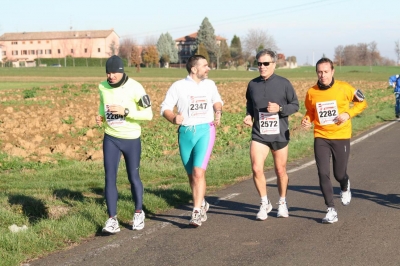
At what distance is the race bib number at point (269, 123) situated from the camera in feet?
27.1

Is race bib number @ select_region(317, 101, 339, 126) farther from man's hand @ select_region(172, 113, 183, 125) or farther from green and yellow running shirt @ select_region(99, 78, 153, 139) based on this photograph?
green and yellow running shirt @ select_region(99, 78, 153, 139)

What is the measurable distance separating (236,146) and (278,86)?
9.25 metres

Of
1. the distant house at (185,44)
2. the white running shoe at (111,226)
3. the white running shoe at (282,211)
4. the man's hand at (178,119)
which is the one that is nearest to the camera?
the white running shoe at (111,226)

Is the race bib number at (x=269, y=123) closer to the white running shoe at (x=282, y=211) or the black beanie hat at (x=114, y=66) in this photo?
the white running shoe at (x=282, y=211)

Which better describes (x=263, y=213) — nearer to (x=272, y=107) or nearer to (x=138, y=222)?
(x=272, y=107)

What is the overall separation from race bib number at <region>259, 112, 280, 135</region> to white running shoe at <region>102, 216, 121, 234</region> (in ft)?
6.58

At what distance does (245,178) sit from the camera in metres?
12.1

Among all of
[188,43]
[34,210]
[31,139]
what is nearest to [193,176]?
[34,210]

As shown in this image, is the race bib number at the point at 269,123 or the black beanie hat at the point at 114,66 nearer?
the black beanie hat at the point at 114,66

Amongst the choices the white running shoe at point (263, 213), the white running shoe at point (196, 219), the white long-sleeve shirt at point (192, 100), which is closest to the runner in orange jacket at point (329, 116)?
the white running shoe at point (263, 213)

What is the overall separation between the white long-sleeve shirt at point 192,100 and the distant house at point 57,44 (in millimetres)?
162966

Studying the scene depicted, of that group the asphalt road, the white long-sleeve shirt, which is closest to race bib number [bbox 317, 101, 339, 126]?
the asphalt road

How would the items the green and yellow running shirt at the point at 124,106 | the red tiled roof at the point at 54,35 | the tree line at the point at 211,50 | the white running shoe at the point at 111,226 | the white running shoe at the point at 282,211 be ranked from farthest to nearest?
the red tiled roof at the point at 54,35 → the tree line at the point at 211,50 → the white running shoe at the point at 282,211 → the green and yellow running shirt at the point at 124,106 → the white running shoe at the point at 111,226

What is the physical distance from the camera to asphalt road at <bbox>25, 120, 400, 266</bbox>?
651 centimetres
